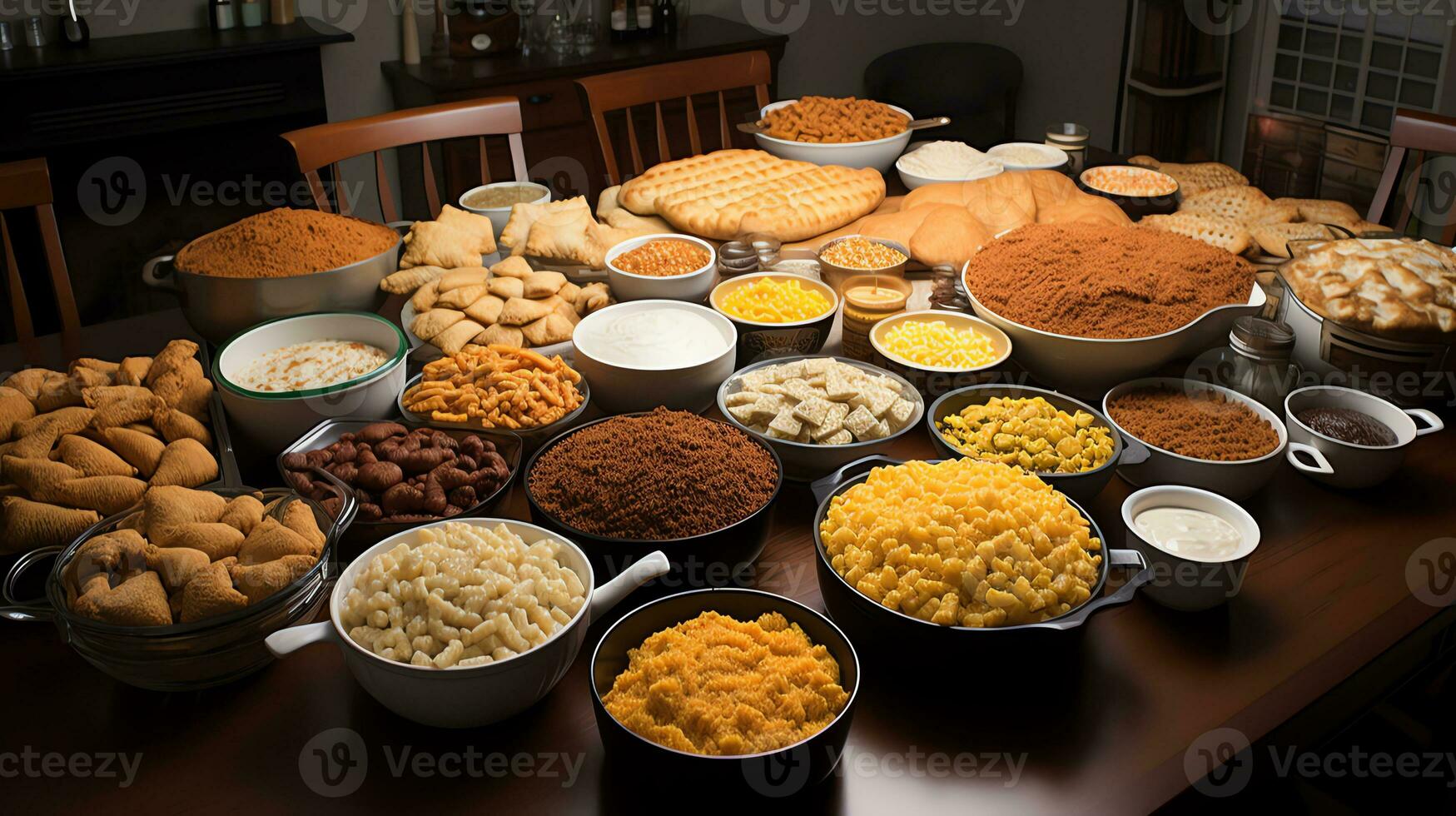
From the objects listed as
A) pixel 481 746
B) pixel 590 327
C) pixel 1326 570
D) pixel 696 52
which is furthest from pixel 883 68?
pixel 481 746

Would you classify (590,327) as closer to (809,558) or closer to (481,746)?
(809,558)

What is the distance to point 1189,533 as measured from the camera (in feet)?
4.53

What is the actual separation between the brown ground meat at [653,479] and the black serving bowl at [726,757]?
0.40 feet

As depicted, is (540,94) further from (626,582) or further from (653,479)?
(626,582)

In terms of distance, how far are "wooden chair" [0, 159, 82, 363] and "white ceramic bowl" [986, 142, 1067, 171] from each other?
2155 millimetres

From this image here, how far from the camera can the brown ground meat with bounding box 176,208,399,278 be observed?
186cm

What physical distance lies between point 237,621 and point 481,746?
294 millimetres

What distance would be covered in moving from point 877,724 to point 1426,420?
1115 mm

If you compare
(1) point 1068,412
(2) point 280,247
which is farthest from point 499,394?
(1) point 1068,412

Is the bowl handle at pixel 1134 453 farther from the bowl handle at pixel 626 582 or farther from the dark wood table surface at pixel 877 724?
the bowl handle at pixel 626 582

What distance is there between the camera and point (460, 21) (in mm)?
4238

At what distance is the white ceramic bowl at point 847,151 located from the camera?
8.92 feet

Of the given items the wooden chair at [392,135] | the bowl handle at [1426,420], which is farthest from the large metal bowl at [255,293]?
the bowl handle at [1426,420]

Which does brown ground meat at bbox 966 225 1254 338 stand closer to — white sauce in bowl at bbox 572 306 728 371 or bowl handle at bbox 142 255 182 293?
white sauce in bowl at bbox 572 306 728 371
